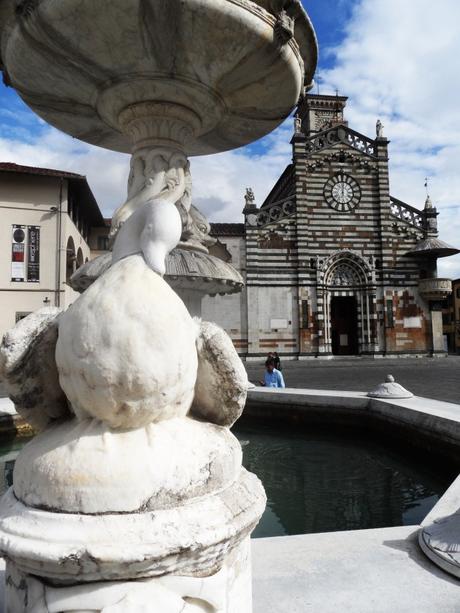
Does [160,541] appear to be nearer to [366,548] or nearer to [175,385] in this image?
[175,385]

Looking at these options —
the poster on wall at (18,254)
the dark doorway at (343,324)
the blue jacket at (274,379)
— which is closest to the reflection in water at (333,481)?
the blue jacket at (274,379)

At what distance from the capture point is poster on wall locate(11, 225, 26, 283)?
18016mm

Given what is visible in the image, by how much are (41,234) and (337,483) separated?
16721 mm

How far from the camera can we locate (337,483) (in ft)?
13.8

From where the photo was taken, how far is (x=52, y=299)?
18250 mm

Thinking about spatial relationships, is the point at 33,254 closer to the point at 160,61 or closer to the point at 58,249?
the point at 58,249

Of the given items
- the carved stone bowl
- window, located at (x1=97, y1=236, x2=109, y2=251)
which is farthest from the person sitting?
window, located at (x1=97, y1=236, x2=109, y2=251)

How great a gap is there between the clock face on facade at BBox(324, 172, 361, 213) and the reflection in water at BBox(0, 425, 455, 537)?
19.0m

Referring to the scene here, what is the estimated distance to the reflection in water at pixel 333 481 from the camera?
3.52 metres

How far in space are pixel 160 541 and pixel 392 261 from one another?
23555 millimetres

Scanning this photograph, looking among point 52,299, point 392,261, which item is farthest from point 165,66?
point 392,261

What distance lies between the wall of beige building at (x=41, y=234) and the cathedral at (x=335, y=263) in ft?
22.3

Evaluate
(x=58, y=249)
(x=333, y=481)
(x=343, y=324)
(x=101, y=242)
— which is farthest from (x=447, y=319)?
(x=333, y=481)

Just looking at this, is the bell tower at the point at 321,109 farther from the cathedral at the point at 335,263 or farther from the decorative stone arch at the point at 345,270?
the decorative stone arch at the point at 345,270
